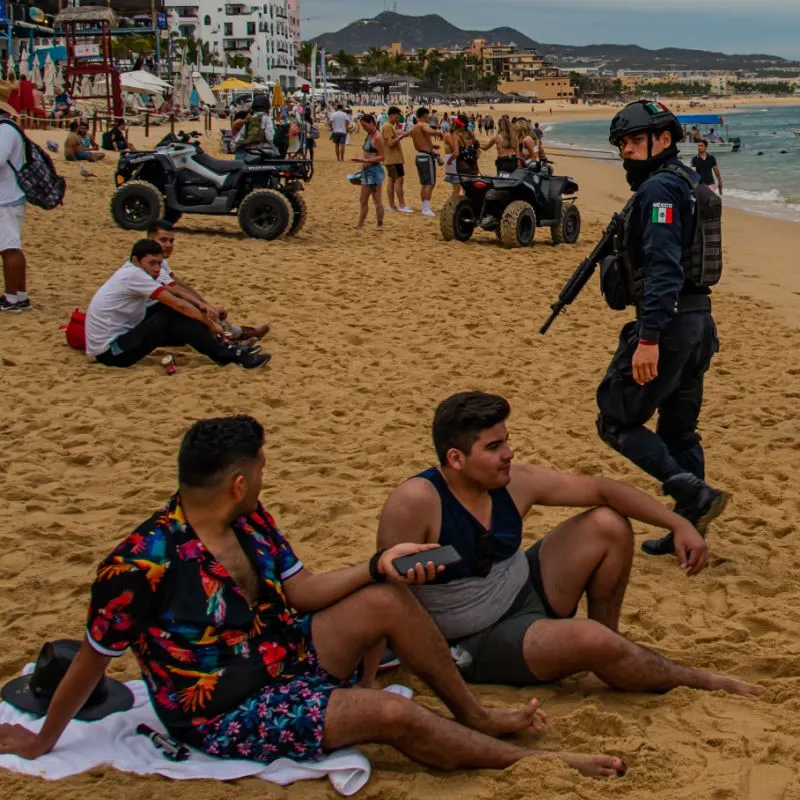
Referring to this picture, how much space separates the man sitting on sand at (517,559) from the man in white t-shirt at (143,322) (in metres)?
3.87

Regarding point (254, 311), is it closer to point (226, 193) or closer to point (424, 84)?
point (226, 193)

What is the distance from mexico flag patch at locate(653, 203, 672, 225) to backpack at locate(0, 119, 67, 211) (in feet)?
16.6

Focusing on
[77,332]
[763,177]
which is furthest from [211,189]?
[763,177]

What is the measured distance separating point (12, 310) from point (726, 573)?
19.4 ft

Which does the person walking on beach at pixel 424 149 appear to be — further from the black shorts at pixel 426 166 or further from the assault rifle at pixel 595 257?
the assault rifle at pixel 595 257

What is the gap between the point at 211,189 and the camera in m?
12.0

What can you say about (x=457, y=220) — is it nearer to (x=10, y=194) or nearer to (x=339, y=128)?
(x=10, y=194)

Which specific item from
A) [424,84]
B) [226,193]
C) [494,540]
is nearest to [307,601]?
[494,540]

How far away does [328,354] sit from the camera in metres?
7.23

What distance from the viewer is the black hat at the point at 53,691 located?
111 inches

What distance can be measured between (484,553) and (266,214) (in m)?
9.40

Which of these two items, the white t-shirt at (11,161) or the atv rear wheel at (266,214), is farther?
the atv rear wheel at (266,214)

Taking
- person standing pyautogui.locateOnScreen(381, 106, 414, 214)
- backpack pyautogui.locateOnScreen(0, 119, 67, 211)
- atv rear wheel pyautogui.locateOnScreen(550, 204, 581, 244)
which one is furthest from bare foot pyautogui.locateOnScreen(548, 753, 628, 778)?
person standing pyautogui.locateOnScreen(381, 106, 414, 214)

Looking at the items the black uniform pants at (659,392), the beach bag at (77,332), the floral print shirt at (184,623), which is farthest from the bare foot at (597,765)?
the beach bag at (77,332)
